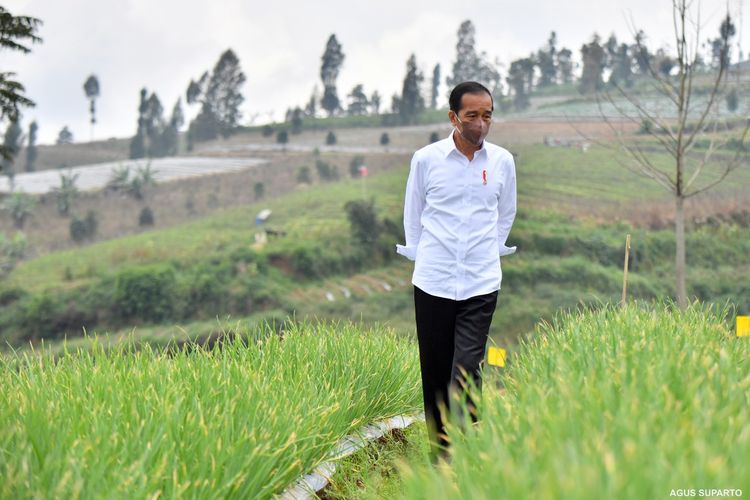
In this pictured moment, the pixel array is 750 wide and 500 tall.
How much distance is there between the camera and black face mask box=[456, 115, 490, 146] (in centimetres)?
329

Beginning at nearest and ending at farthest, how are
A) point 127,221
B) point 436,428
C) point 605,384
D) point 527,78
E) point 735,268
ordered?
point 605,384 < point 436,428 < point 735,268 < point 127,221 < point 527,78

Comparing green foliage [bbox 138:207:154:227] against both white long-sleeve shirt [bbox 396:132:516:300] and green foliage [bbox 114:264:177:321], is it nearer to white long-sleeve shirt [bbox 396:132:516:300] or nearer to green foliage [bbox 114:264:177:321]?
green foliage [bbox 114:264:177:321]

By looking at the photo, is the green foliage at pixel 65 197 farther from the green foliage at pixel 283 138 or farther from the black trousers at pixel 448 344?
the black trousers at pixel 448 344

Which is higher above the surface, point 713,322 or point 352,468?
point 713,322

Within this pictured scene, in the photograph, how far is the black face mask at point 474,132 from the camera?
329 centimetres

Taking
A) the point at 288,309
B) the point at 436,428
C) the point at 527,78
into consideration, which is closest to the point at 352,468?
the point at 436,428

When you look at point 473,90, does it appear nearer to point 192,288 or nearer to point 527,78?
point 192,288

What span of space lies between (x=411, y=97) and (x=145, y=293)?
22.8 m

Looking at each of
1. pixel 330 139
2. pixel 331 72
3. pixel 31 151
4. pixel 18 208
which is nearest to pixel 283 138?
pixel 330 139

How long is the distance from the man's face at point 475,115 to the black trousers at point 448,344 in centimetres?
69

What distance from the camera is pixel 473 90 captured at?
10.8 ft

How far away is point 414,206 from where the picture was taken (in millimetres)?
3605

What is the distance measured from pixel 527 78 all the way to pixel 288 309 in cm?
2888

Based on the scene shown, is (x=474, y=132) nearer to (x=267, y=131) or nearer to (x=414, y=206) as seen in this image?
(x=414, y=206)
